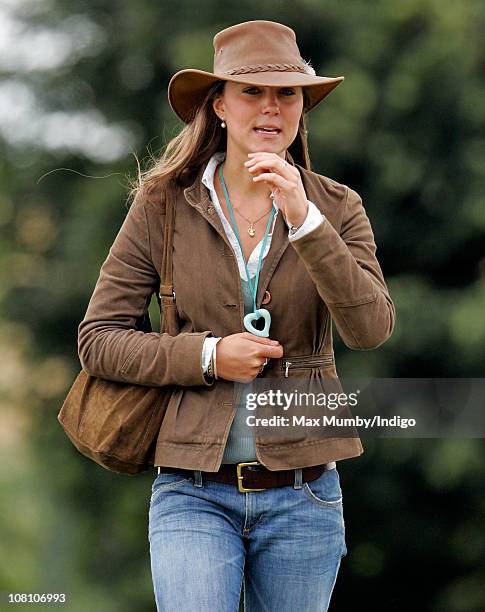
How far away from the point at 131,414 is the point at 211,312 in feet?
0.85

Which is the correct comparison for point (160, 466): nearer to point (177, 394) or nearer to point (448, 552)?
point (177, 394)

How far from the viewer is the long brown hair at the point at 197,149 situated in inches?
103

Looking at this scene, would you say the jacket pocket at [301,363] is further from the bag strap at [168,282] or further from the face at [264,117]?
the face at [264,117]

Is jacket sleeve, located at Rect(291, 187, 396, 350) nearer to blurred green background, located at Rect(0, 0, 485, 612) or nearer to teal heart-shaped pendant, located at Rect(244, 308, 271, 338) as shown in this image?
teal heart-shaped pendant, located at Rect(244, 308, 271, 338)

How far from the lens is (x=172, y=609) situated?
7.95 feet

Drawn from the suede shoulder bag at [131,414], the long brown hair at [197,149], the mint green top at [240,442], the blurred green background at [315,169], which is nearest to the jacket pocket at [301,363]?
the mint green top at [240,442]

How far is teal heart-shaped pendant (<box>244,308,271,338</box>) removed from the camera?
2471 mm

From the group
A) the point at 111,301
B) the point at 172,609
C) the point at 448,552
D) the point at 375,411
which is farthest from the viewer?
the point at 448,552

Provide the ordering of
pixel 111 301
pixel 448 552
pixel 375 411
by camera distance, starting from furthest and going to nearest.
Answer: pixel 448 552 → pixel 375 411 → pixel 111 301

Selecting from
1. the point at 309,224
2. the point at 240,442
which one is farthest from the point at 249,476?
the point at 309,224

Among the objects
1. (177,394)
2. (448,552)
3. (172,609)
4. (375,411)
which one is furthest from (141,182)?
(448,552)

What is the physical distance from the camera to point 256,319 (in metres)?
2.49

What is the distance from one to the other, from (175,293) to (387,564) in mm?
2109

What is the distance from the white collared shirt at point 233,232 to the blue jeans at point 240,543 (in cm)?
26
